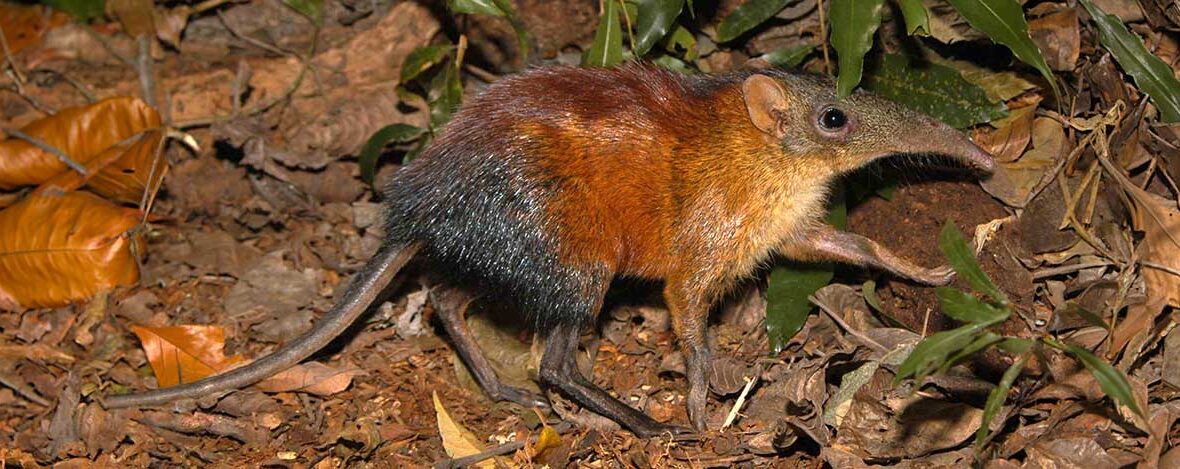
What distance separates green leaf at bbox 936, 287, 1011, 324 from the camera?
4133 millimetres

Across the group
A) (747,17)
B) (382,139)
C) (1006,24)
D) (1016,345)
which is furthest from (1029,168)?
(382,139)

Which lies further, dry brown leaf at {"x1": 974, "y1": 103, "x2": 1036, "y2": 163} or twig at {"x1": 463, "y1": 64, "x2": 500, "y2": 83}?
twig at {"x1": 463, "y1": 64, "x2": 500, "y2": 83}

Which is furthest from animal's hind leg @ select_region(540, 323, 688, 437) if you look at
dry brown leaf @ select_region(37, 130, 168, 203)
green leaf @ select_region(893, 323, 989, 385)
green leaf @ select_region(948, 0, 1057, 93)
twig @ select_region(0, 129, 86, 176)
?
twig @ select_region(0, 129, 86, 176)

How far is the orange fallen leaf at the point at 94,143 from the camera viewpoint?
22.4 ft

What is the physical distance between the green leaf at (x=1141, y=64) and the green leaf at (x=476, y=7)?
2534mm

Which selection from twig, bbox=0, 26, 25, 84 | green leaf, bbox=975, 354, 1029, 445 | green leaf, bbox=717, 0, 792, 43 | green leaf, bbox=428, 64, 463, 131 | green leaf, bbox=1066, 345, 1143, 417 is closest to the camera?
green leaf, bbox=1066, 345, 1143, 417

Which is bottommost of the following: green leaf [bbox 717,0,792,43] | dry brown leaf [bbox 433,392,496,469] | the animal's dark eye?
dry brown leaf [bbox 433,392,496,469]

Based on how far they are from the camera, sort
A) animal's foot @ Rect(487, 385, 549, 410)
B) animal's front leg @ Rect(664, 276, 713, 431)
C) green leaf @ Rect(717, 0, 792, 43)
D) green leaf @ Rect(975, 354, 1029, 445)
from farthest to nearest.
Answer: green leaf @ Rect(717, 0, 792, 43), animal's foot @ Rect(487, 385, 549, 410), animal's front leg @ Rect(664, 276, 713, 431), green leaf @ Rect(975, 354, 1029, 445)

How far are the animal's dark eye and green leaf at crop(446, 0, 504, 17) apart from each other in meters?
1.56

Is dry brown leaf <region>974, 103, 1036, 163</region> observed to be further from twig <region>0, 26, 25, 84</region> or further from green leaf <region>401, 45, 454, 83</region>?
twig <region>0, 26, 25, 84</region>

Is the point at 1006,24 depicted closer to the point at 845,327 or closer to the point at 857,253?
the point at 857,253

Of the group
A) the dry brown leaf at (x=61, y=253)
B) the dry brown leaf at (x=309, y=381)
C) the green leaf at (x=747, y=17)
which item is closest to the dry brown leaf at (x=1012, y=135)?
the green leaf at (x=747, y=17)

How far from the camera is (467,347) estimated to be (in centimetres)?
577

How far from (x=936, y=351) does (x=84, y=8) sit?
575 centimetres
